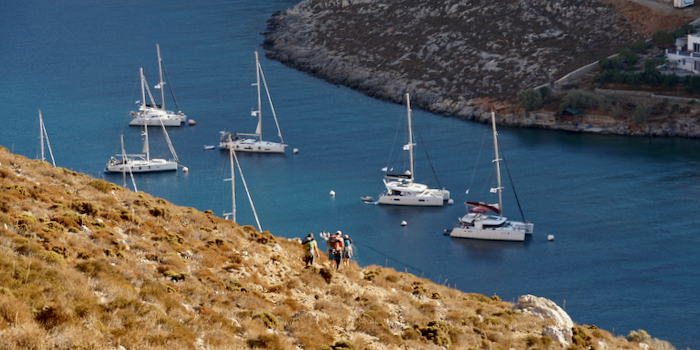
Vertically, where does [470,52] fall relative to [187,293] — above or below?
above

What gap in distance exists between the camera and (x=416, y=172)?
9288 centimetres

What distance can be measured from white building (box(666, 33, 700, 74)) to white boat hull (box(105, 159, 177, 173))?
67.7 metres

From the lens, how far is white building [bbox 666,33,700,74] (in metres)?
109

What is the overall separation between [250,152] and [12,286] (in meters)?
81.6

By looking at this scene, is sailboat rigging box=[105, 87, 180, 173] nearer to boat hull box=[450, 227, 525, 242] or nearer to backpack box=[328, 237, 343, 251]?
boat hull box=[450, 227, 525, 242]

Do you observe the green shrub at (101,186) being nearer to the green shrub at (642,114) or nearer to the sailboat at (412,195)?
the sailboat at (412,195)

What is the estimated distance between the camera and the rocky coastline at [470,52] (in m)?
116

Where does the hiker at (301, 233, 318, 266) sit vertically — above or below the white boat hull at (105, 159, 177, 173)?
above

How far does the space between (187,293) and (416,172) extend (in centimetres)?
6643

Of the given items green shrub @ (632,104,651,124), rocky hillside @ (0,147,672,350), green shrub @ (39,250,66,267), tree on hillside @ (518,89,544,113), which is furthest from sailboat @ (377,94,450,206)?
green shrub @ (39,250,66,267)

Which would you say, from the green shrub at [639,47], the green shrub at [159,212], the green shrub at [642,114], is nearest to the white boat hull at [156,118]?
the green shrub at [642,114]

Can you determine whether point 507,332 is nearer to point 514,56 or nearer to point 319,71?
point 514,56

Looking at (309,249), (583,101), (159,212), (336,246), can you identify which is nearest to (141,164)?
(583,101)

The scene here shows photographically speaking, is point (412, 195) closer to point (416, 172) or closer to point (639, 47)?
point (416, 172)
